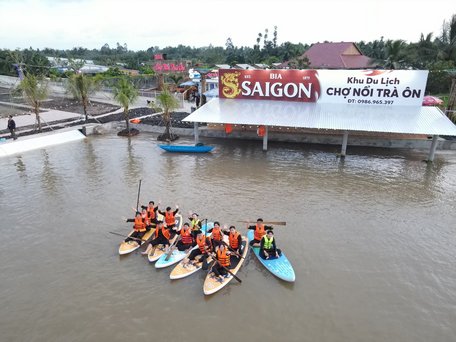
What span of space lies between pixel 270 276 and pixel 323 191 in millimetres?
7832

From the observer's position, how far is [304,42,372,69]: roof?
49.7 meters

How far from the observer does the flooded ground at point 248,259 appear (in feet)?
29.8

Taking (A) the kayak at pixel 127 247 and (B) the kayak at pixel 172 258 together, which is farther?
(A) the kayak at pixel 127 247

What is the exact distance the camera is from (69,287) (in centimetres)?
1045

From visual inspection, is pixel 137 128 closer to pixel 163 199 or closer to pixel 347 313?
pixel 163 199

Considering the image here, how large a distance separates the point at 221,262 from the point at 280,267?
195cm

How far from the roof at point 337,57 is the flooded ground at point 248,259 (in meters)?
31.4

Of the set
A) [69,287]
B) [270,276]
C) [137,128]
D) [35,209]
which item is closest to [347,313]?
[270,276]

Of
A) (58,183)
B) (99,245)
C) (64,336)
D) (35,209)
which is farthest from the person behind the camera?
(58,183)

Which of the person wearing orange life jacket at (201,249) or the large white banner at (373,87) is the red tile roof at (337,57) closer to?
the large white banner at (373,87)

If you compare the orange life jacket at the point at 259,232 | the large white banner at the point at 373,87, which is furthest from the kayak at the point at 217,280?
the large white banner at the point at 373,87

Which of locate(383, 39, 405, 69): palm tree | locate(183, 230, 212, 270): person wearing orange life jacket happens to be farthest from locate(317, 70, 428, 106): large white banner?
locate(183, 230, 212, 270): person wearing orange life jacket

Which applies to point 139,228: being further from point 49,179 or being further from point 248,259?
point 49,179

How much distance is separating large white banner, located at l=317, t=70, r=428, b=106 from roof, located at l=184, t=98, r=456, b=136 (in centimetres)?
47
